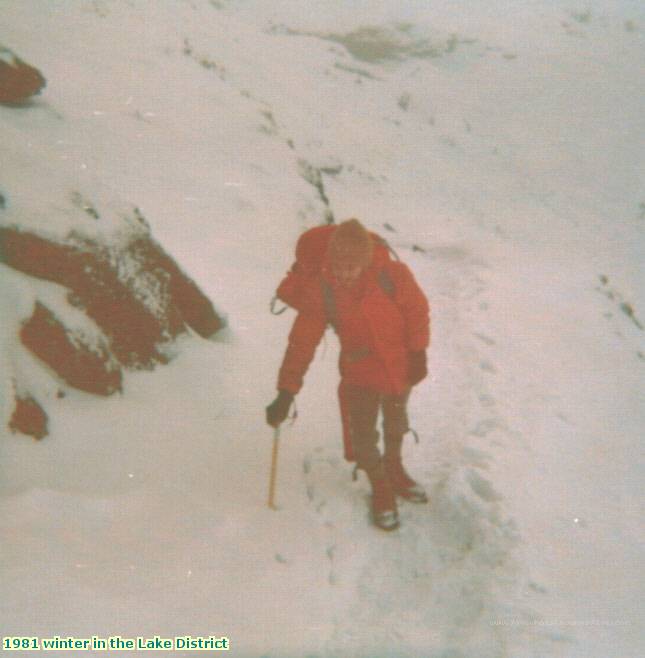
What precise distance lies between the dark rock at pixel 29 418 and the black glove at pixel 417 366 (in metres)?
2.43

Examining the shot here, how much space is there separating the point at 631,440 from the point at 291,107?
32.0 ft

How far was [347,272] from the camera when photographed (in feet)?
11.6

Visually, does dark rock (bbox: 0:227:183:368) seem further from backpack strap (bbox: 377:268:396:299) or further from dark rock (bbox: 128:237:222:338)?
backpack strap (bbox: 377:268:396:299)

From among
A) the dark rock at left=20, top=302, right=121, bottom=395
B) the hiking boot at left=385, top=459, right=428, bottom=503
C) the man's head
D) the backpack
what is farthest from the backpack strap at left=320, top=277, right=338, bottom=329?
the dark rock at left=20, top=302, right=121, bottom=395

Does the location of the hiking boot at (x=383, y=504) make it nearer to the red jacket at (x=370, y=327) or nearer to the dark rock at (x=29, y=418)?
the red jacket at (x=370, y=327)

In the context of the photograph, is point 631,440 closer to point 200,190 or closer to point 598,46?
point 200,190

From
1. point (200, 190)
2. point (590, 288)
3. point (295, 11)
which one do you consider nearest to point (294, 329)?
point (200, 190)

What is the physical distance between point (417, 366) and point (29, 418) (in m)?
2.53

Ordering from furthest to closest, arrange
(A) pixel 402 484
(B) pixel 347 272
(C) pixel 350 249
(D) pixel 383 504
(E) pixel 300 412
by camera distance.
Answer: (E) pixel 300 412
(A) pixel 402 484
(D) pixel 383 504
(B) pixel 347 272
(C) pixel 350 249

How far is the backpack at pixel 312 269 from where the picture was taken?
3.63 m

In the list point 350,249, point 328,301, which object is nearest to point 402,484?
point 328,301

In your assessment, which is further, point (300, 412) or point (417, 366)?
point (300, 412)

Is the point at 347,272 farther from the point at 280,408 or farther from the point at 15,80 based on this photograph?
the point at 15,80

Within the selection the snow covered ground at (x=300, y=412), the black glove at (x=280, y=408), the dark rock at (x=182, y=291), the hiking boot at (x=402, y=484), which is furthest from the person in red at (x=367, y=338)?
the dark rock at (x=182, y=291)
